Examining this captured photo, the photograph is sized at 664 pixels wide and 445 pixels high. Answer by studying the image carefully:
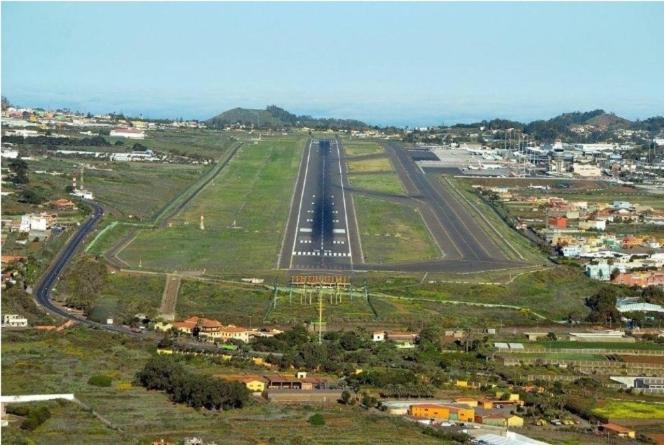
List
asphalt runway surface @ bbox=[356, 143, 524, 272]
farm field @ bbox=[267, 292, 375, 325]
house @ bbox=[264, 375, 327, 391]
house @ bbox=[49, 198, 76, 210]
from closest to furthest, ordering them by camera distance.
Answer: house @ bbox=[264, 375, 327, 391]
farm field @ bbox=[267, 292, 375, 325]
asphalt runway surface @ bbox=[356, 143, 524, 272]
house @ bbox=[49, 198, 76, 210]

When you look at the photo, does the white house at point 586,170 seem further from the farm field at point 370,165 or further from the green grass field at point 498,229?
the green grass field at point 498,229

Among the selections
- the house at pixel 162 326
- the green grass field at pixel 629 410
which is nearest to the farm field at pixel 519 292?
the house at pixel 162 326

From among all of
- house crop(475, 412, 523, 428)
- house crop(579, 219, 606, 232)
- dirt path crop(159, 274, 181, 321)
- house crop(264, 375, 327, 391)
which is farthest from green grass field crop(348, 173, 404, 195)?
house crop(475, 412, 523, 428)

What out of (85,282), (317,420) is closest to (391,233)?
(85,282)

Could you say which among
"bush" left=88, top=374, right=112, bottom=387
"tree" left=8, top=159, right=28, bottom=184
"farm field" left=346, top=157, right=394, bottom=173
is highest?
"tree" left=8, top=159, right=28, bottom=184

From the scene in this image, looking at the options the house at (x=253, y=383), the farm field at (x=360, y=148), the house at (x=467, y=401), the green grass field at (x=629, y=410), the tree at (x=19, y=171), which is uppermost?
the tree at (x=19, y=171)

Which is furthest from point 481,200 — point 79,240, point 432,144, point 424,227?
point 432,144

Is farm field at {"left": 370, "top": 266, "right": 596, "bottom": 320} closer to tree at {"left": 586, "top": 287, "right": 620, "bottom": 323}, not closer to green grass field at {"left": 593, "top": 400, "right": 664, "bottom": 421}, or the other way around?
tree at {"left": 586, "top": 287, "right": 620, "bottom": 323}

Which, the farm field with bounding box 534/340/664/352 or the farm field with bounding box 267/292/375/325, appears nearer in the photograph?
the farm field with bounding box 534/340/664/352
